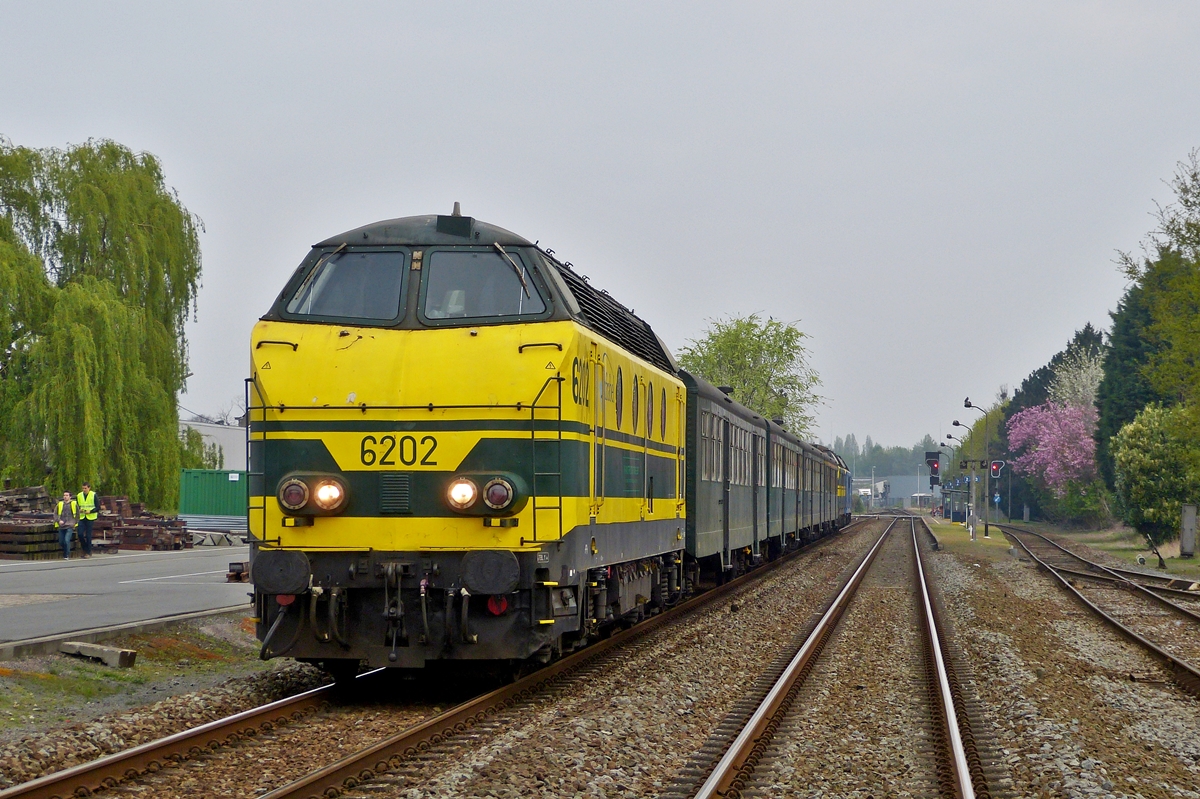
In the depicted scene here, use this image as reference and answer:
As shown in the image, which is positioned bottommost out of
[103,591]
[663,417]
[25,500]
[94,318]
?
[103,591]

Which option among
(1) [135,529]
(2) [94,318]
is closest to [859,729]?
(1) [135,529]

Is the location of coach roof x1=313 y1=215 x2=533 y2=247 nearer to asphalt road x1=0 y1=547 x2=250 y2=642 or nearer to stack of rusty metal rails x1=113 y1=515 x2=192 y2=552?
asphalt road x1=0 y1=547 x2=250 y2=642

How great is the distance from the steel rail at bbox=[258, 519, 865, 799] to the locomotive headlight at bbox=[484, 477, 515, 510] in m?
1.45

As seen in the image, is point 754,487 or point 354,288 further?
point 754,487

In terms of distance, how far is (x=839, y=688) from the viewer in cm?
1127

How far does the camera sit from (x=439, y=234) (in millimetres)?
10359

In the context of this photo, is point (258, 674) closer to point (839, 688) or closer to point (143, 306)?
point (839, 688)

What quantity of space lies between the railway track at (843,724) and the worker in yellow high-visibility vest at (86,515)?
17805mm

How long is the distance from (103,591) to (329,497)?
10.1 m

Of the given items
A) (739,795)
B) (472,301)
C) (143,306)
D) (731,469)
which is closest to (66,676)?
(472,301)

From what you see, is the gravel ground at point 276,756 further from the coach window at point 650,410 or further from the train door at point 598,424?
the coach window at point 650,410

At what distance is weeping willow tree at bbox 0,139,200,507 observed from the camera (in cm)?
3134

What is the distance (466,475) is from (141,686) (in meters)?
3.60

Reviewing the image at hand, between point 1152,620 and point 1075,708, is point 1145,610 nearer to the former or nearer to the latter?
point 1152,620
